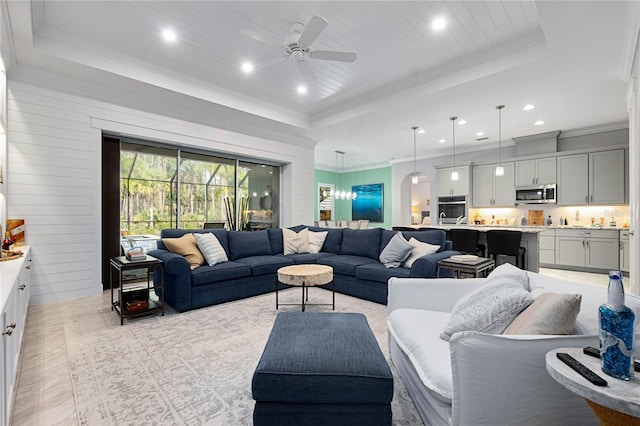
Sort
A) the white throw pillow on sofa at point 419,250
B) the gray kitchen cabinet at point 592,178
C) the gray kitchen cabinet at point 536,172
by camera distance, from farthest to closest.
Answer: the gray kitchen cabinet at point 536,172
the gray kitchen cabinet at point 592,178
the white throw pillow on sofa at point 419,250

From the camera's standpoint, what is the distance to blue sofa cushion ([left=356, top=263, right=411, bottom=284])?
12.1ft

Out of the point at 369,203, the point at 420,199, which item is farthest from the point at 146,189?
the point at 420,199

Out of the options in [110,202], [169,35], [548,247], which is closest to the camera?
[169,35]

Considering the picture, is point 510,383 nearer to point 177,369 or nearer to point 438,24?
point 177,369

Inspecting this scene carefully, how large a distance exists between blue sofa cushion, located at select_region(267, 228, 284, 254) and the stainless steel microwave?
558cm

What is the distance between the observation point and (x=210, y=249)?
3.98 m

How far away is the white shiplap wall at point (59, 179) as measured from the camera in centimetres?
367

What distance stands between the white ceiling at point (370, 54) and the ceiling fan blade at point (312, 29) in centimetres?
29

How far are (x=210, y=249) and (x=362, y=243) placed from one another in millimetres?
2205

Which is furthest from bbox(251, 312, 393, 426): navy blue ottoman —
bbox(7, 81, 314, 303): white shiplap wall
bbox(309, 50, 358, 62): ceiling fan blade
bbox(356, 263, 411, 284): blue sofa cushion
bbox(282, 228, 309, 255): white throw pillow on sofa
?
bbox(7, 81, 314, 303): white shiplap wall

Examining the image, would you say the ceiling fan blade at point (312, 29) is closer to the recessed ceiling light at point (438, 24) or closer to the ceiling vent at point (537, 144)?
the recessed ceiling light at point (438, 24)

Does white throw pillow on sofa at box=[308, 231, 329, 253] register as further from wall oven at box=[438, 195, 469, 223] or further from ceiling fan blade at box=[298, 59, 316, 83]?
wall oven at box=[438, 195, 469, 223]

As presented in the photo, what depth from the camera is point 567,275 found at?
19.0 feet

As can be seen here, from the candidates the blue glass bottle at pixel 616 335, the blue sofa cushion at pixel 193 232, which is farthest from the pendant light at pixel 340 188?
the blue glass bottle at pixel 616 335
